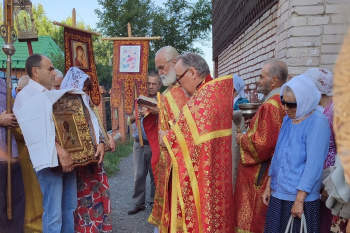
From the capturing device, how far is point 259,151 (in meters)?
2.87

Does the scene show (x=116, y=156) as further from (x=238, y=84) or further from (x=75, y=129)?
(x=75, y=129)

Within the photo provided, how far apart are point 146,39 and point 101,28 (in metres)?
21.5

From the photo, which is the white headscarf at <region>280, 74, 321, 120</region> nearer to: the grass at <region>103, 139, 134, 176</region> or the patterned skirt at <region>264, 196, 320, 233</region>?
the patterned skirt at <region>264, 196, 320, 233</region>

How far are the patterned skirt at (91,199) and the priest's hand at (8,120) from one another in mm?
915

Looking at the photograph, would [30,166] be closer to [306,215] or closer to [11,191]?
[11,191]

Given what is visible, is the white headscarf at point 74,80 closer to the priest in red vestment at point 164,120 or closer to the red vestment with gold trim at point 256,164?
the priest in red vestment at point 164,120

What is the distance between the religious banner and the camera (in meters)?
5.34

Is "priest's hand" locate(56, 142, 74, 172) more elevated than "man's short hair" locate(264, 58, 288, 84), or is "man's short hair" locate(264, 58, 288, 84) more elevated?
"man's short hair" locate(264, 58, 288, 84)

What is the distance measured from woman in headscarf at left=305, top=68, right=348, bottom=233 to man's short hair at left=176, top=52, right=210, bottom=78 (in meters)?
0.88

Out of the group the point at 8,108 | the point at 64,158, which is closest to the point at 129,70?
the point at 8,108

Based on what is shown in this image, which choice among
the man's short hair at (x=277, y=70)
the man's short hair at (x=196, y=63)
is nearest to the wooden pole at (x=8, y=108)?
the man's short hair at (x=196, y=63)

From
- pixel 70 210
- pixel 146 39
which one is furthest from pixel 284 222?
pixel 146 39

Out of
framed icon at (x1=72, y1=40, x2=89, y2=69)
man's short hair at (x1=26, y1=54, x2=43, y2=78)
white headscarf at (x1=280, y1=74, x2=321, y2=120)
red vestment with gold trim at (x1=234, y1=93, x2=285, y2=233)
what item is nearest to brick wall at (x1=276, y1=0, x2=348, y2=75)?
red vestment with gold trim at (x1=234, y1=93, x2=285, y2=233)

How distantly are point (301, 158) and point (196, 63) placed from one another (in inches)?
44.5
